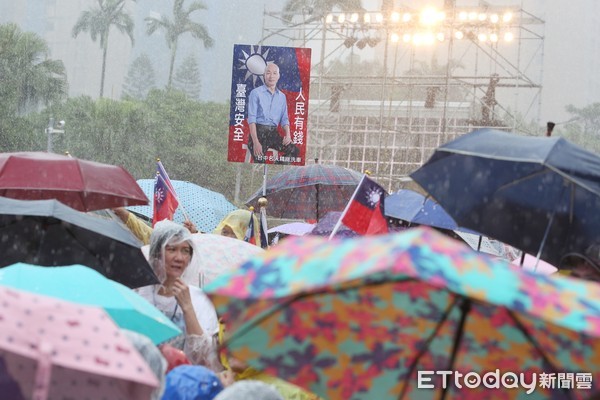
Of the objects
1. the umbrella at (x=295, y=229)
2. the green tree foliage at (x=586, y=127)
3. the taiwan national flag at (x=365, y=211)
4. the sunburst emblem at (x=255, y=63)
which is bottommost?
the umbrella at (x=295, y=229)

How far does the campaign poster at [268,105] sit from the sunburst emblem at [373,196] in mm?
4596

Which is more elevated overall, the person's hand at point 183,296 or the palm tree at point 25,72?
the palm tree at point 25,72

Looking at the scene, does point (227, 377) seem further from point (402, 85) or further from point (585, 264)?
point (402, 85)

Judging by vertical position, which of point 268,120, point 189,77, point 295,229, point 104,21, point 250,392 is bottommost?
point 295,229

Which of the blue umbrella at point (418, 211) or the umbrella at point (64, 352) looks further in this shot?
the blue umbrella at point (418, 211)

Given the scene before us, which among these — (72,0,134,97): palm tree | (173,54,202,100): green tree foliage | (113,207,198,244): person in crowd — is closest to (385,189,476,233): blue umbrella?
(113,207,198,244): person in crowd

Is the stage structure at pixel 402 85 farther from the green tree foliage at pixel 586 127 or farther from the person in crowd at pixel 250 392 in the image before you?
the green tree foliage at pixel 586 127

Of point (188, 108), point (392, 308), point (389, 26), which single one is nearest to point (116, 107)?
point (188, 108)

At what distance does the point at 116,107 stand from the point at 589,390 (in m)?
52.7

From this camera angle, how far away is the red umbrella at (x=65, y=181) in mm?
6328

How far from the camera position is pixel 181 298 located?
4.84 meters

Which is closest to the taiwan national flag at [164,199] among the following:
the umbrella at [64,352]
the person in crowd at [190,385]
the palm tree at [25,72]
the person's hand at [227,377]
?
the person's hand at [227,377]

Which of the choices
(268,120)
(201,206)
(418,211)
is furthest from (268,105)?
(418,211)

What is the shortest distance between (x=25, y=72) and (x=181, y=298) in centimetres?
4941
